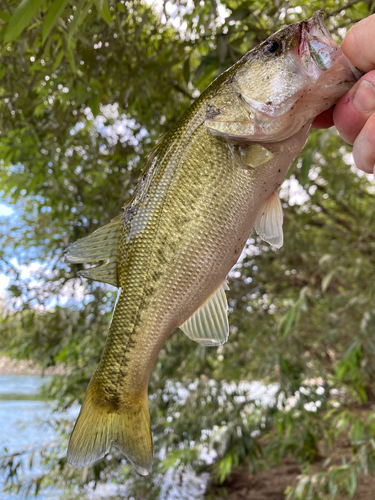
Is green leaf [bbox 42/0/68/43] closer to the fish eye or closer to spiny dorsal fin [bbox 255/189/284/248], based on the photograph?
the fish eye

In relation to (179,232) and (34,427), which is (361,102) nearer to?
(179,232)

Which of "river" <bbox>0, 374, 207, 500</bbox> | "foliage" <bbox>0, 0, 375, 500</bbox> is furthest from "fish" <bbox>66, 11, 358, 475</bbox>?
"river" <bbox>0, 374, 207, 500</bbox>

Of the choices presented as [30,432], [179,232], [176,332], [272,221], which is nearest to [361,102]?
[272,221]

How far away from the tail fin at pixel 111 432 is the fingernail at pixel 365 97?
0.79 metres

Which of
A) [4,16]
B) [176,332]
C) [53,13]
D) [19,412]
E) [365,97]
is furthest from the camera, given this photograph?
[19,412]

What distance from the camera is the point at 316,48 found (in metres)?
0.84

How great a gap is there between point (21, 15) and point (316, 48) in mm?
652

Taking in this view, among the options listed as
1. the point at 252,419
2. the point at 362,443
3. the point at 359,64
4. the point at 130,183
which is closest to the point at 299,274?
the point at 252,419

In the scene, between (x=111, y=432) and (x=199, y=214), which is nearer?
(x=199, y=214)

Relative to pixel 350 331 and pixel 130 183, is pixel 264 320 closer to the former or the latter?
pixel 350 331

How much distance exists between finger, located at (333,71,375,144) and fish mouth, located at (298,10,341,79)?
7cm

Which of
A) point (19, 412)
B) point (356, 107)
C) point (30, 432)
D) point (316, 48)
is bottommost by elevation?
point (19, 412)

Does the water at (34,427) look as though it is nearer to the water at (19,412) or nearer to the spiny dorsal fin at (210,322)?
the water at (19,412)

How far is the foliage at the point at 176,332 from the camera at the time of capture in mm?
2473
